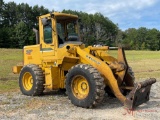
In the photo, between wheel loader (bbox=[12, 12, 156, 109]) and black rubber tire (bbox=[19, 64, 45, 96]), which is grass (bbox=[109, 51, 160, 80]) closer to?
wheel loader (bbox=[12, 12, 156, 109])

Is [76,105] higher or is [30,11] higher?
[30,11]

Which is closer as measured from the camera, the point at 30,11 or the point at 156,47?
the point at 30,11

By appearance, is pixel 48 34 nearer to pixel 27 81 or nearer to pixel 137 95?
pixel 27 81

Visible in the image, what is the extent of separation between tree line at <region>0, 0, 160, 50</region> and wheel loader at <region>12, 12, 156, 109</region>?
109 centimetres

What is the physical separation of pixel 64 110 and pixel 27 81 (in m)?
3.46

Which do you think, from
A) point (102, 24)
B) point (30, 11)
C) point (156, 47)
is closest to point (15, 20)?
point (30, 11)

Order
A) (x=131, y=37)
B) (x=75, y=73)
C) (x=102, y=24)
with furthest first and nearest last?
(x=131, y=37)
(x=102, y=24)
(x=75, y=73)

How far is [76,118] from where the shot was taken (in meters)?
7.00

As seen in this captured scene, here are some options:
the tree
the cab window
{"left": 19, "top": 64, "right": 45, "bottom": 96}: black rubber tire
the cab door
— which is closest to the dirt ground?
{"left": 19, "top": 64, "right": 45, "bottom": 96}: black rubber tire

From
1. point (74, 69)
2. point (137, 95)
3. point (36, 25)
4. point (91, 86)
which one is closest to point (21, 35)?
point (36, 25)

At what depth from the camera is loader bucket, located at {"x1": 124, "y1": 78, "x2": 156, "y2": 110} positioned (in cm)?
Result: 740

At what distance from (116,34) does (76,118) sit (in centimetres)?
10480

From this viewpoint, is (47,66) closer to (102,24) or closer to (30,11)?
(30,11)

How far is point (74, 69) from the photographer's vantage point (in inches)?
326
